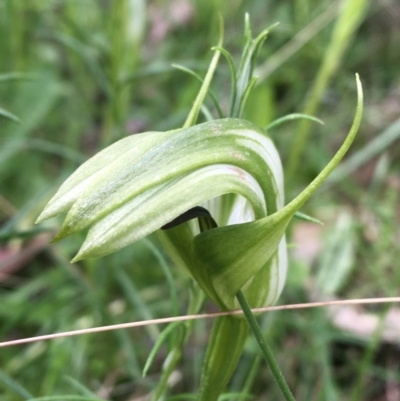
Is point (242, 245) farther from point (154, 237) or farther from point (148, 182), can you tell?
point (154, 237)

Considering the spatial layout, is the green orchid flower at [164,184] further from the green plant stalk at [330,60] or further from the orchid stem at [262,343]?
the green plant stalk at [330,60]

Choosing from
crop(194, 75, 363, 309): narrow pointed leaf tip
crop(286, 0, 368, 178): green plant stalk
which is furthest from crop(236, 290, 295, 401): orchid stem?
crop(286, 0, 368, 178): green plant stalk

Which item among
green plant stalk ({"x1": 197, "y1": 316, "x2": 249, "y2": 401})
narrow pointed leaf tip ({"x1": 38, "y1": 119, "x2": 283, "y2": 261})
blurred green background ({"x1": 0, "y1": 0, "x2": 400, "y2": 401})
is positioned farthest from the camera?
blurred green background ({"x1": 0, "y1": 0, "x2": 400, "y2": 401})

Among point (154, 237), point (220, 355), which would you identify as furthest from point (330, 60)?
point (220, 355)

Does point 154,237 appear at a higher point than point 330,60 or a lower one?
lower

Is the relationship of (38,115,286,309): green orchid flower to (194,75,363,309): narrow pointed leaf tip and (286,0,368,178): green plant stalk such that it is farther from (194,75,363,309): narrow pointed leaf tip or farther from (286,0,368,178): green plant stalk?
(286,0,368,178): green plant stalk

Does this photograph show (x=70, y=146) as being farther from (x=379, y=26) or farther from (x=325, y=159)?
(x=379, y=26)

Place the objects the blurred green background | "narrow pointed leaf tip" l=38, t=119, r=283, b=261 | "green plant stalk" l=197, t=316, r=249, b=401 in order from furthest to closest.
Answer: the blurred green background
"green plant stalk" l=197, t=316, r=249, b=401
"narrow pointed leaf tip" l=38, t=119, r=283, b=261
